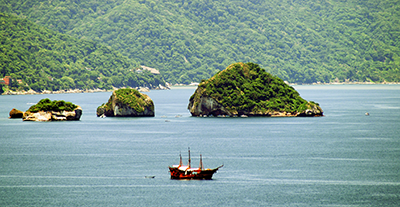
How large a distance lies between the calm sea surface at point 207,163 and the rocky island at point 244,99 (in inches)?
620

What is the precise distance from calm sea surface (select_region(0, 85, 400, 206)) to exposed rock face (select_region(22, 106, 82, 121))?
897 centimetres

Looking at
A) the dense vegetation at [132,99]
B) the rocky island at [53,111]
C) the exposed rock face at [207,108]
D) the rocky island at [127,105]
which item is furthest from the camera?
the exposed rock face at [207,108]

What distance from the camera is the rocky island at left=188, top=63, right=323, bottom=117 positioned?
148375mm

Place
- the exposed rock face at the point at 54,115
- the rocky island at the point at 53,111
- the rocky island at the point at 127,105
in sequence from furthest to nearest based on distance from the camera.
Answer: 1. the rocky island at the point at 127,105
2. the exposed rock face at the point at 54,115
3. the rocky island at the point at 53,111

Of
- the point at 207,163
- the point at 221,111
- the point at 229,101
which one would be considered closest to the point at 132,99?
the point at 221,111

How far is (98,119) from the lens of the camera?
151 meters

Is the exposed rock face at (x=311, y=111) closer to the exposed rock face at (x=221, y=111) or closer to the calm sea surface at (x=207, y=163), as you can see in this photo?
the exposed rock face at (x=221, y=111)

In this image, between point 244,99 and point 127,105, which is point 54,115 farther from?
point 244,99

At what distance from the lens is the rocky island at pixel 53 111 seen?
13850cm

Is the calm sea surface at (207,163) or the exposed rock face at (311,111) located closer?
the calm sea surface at (207,163)

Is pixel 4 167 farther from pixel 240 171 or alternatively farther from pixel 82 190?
pixel 240 171

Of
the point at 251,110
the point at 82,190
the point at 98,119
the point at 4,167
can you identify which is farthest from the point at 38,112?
the point at 82,190

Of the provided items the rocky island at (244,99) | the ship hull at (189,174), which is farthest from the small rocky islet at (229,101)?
the ship hull at (189,174)

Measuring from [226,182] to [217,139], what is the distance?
40419 mm
